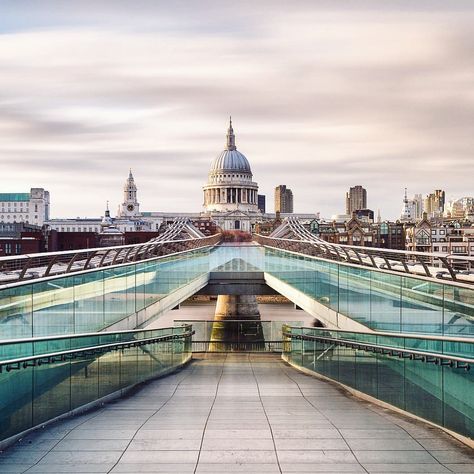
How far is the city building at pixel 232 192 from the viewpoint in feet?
565

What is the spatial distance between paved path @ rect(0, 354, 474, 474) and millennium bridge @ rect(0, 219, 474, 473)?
0.03 metres

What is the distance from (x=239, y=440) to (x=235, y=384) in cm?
584

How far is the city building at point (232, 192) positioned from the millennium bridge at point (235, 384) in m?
154

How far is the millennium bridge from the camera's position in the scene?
7.00 m

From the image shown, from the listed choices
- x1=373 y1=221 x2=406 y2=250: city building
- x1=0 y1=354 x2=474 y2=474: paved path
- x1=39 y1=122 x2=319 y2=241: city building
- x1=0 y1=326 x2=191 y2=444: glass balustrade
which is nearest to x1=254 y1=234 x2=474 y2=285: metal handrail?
x1=0 y1=354 x2=474 y2=474: paved path

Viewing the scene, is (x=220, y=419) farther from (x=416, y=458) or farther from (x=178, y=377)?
(x=178, y=377)

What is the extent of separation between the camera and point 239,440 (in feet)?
24.5

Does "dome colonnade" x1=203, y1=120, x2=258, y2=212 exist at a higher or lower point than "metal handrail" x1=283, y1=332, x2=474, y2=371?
higher

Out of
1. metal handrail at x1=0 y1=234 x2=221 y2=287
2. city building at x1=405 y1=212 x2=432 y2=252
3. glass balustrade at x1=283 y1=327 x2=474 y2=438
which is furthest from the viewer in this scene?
city building at x1=405 y1=212 x2=432 y2=252

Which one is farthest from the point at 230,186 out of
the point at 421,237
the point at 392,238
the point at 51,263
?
the point at 51,263

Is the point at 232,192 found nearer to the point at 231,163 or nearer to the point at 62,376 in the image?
the point at 231,163

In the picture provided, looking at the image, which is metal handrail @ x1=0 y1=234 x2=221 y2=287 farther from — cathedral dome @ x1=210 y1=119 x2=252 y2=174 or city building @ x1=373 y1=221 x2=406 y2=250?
cathedral dome @ x1=210 y1=119 x2=252 y2=174

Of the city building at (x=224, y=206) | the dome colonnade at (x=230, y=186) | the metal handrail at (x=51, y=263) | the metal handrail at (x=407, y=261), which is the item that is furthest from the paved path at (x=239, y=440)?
the dome colonnade at (x=230, y=186)

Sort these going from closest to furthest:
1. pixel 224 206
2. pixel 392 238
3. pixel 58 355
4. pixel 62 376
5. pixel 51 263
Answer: pixel 58 355
pixel 62 376
pixel 51 263
pixel 392 238
pixel 224 206
